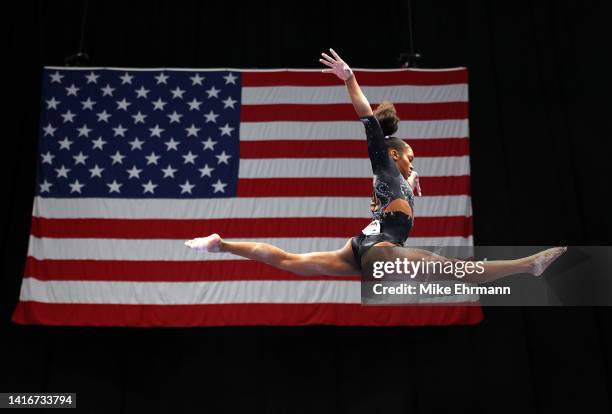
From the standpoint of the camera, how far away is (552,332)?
20.9 ft

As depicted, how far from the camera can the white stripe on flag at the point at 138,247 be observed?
596 cm

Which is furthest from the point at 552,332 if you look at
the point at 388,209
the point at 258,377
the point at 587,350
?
the point at 388,209

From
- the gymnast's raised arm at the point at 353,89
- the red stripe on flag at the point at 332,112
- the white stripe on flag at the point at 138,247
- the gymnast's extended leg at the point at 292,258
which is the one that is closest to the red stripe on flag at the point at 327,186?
the white stripe on flag at the point at 138,247

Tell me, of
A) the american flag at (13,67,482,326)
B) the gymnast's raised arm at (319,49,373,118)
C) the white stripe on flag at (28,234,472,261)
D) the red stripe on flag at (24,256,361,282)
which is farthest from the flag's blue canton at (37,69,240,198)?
the gymnast's raised arm at (319,49,373,118)

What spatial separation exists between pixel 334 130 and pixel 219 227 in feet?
4.50

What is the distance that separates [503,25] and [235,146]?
3.14 metres

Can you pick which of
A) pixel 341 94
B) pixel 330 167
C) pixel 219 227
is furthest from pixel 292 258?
pixel 341 94

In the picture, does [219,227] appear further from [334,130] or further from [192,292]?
[334,130]

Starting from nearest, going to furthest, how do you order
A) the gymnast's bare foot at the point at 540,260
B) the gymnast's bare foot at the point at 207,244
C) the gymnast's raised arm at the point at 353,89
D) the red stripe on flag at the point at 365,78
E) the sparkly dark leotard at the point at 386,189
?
1. the gymnast's raised arm at the point at 353,89
2. the sparkly dark leotard at the point at 386,189
3. the gymnast's bare foot at the point at 207,244
4. the gymnast's bare foot at the point at 540,260
5. the red stripe on flag at the point at 365,78

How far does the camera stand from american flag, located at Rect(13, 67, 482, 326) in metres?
5.87

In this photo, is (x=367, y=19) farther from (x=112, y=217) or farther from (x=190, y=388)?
(x=190, y=388)

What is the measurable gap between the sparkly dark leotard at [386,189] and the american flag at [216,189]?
6.62 ft

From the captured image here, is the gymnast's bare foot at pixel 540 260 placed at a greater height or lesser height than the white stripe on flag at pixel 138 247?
lesser

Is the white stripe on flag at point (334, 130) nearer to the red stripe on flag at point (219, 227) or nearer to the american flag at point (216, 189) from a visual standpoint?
the american flag at point (216, 189)
